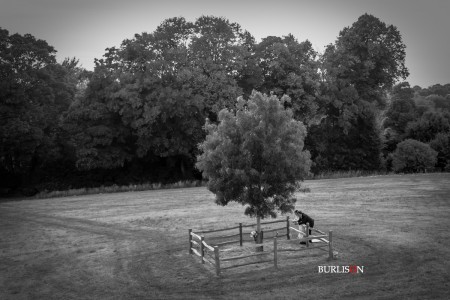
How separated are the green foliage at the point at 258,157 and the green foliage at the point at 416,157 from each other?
3762 centimetres

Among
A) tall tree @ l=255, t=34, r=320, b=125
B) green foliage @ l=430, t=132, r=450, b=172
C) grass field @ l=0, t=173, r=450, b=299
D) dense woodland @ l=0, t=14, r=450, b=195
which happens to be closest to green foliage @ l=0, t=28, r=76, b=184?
dense woodland @ l=0, t=14, r=450, b=195

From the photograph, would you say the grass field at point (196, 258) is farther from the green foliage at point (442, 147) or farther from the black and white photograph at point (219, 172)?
the green foliage at point (442, 147)

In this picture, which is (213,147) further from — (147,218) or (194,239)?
(147,218)

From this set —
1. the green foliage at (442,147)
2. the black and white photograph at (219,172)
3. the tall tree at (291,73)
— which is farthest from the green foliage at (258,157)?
the green foliage at (442,147)

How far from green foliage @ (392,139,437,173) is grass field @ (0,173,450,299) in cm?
1582

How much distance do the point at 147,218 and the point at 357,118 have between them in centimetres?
4285

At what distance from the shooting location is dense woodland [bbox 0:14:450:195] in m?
47.9

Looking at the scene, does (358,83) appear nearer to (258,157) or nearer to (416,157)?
(416,157)

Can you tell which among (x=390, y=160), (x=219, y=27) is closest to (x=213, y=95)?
(x=219, y=27)

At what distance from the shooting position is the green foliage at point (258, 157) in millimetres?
18766

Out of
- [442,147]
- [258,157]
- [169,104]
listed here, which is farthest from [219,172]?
[442,147]

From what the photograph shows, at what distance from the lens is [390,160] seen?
60531 millimetres

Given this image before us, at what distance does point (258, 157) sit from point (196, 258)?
549 centimetres

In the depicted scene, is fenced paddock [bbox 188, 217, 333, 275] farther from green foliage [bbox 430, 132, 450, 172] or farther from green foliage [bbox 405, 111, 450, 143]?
green foliage [bbox 405, 111, 450, 143]
